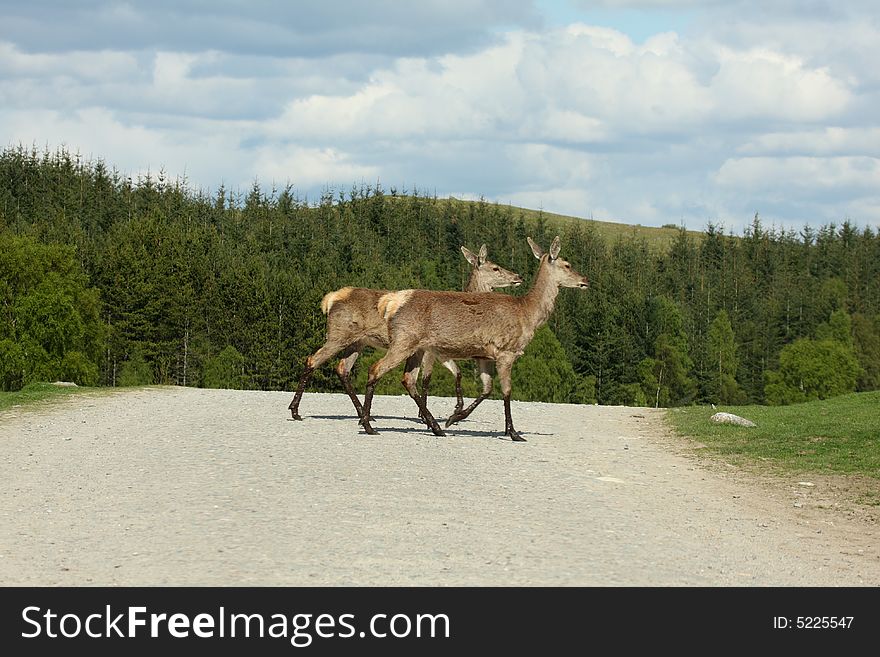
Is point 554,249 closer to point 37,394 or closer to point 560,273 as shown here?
point 560,273

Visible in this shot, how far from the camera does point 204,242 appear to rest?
114375 mm

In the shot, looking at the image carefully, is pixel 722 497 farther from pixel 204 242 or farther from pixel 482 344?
pixel 204 242

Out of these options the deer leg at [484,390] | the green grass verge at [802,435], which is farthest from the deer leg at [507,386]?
the green grass verge at [802,435]

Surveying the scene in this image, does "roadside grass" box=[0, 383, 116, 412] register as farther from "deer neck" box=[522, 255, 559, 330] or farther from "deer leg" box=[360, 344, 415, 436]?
"deer neck" box=[522, 255, 559, 330]

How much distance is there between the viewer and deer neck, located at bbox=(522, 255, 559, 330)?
18.7m

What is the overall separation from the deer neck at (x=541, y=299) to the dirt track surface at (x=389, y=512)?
87.8 inches

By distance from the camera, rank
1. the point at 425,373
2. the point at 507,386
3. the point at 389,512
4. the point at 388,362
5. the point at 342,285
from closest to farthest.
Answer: the point at 389,512 → the point at 388,362 → the point at 507,386 → the point at 425,373 → the point at 342,285

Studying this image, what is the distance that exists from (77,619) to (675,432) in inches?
638

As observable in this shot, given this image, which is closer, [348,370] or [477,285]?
[348,370]

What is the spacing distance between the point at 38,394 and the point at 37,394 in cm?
3

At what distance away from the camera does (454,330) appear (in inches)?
695

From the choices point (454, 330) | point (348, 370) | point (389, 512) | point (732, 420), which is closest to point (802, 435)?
point (732, 420)

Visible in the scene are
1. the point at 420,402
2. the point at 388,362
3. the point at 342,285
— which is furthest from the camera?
the point at 342,285

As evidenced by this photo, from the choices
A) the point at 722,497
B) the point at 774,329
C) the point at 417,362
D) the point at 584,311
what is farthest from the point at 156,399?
the point at 774,329
